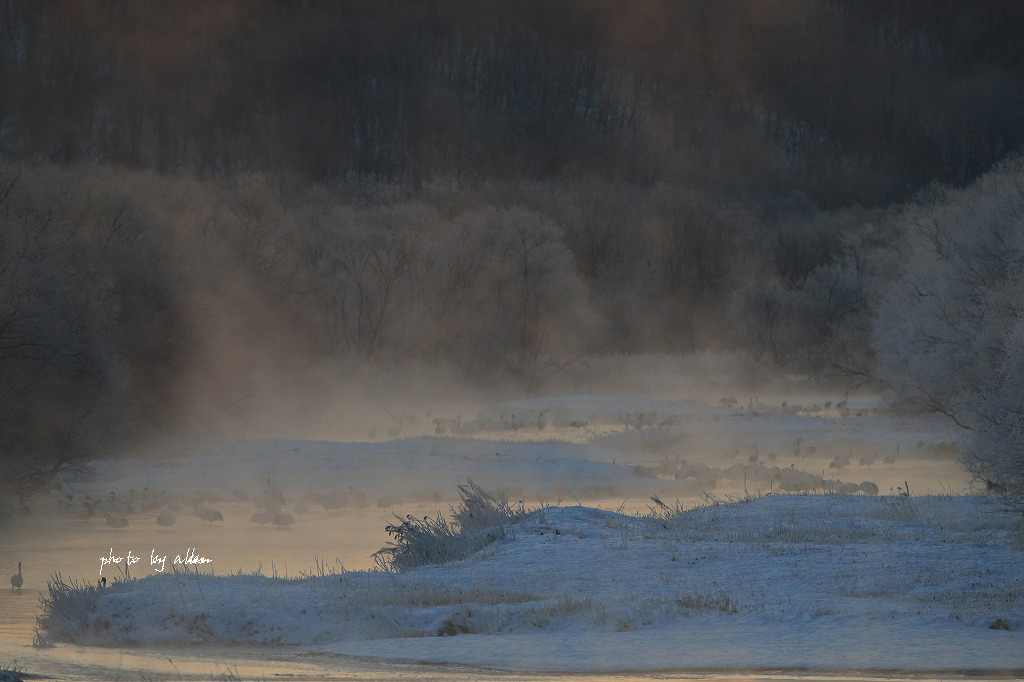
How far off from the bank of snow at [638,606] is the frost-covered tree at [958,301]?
36.1ft

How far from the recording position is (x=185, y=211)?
5312 centimetres

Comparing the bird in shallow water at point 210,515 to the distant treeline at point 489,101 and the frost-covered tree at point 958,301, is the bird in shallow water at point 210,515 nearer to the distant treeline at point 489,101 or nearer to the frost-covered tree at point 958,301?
the frost-covered tree at point 958,301

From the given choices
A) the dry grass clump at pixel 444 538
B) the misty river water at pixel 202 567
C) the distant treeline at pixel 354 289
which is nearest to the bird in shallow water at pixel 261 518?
the misty river water at pixel 202 567

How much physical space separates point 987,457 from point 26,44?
450 ft

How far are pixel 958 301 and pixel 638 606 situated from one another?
2408cm

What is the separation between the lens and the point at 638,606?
12992mm

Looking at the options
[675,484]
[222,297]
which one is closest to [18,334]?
[675,484]

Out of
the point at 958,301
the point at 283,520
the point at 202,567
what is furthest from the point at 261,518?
the point at 958,301

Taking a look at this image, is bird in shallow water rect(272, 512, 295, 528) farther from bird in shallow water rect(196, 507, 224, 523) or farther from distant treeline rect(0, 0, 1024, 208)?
distant treeline rect(0, 0, 1024, 208)

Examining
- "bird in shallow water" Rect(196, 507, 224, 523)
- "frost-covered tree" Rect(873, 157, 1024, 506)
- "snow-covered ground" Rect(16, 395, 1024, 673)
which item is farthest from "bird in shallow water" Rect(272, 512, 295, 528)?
"frost-covered tree" Rect(873, 157, 1024, 506)

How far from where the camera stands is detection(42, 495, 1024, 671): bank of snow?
1161cm

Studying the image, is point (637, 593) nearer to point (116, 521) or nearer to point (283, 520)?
point (283, 520)

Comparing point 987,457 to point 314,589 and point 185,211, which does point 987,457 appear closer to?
point 314,589

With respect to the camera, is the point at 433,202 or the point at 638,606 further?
the point at 433,202
